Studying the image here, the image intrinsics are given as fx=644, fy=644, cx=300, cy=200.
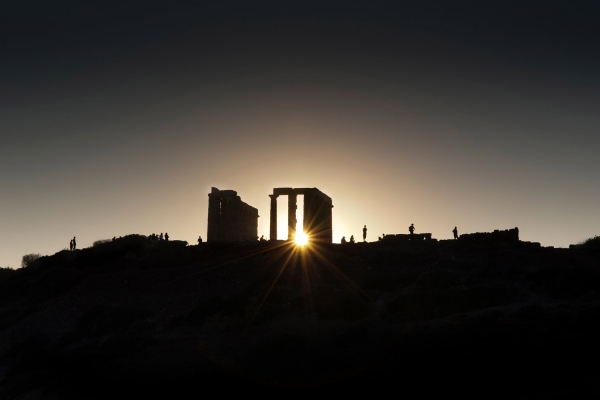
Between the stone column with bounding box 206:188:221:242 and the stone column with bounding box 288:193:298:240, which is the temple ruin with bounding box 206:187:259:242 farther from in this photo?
the stone column with bounding box 288:193:298:240

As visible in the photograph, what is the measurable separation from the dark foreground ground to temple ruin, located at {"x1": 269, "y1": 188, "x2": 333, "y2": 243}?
322 cm

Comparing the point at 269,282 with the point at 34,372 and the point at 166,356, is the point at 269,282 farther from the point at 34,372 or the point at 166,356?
the point at 34,372

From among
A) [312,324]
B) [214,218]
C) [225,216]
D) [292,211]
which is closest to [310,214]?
[292,211]

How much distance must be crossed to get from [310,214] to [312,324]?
21.0 meters

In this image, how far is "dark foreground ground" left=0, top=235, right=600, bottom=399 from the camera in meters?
27.4

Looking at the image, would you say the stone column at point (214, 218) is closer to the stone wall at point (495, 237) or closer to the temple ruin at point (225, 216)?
the temple ruin at point (225, 216)

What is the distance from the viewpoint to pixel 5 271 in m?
63.9

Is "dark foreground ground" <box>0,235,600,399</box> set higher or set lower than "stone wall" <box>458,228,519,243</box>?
lower

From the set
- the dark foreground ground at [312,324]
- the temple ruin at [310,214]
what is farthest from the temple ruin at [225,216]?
the temple ruin at [310,214]

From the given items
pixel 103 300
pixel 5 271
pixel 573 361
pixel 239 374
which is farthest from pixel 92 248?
pixel 573 361

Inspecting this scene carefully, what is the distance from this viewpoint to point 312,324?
117 ft

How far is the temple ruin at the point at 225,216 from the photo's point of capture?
190 feet

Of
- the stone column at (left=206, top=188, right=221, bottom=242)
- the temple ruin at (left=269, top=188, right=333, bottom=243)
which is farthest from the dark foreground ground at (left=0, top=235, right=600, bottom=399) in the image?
the temple ruin at (left=269, top=188, right=333, bottom=243)

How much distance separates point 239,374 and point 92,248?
3425 centimetres
